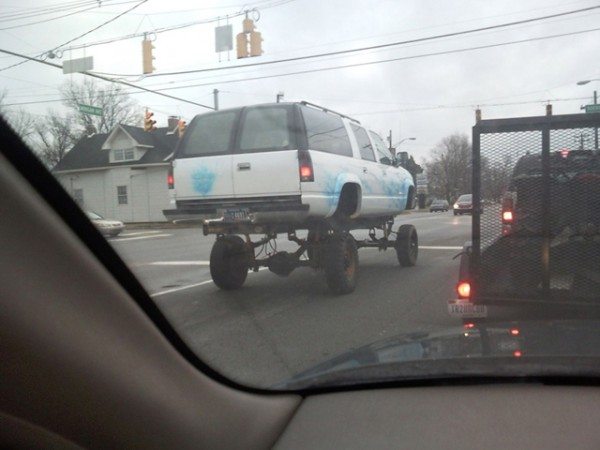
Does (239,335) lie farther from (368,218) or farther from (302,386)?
(368,218)

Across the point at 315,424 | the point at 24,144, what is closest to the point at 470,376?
the point at 315,424

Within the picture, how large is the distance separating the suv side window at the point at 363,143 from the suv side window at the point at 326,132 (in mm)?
482

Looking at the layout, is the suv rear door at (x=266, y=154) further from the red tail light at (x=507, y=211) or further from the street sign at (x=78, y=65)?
the street sign at (x=78, y=65)

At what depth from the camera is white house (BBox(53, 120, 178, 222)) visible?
2.38 m

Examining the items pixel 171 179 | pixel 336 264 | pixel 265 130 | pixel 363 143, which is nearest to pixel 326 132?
pixel 265 130

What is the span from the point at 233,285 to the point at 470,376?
633cm

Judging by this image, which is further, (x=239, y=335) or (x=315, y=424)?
(x=239, y=335)

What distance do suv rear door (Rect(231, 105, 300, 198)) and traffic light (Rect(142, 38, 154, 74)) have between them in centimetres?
269

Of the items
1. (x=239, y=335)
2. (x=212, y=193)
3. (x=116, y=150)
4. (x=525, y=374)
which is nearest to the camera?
(x=525, y=374)

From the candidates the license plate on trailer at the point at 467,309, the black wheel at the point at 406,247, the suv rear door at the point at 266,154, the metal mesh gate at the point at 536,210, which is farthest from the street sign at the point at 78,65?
the black wheel at the point at 406,247

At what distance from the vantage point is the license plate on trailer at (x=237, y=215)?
7758 mm

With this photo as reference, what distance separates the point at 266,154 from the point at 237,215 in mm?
830

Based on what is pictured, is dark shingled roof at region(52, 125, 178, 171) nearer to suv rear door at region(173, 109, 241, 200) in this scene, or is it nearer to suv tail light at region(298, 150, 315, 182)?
suv rear door at region(173, 109, 241, 200)

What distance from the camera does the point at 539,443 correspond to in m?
2.34
